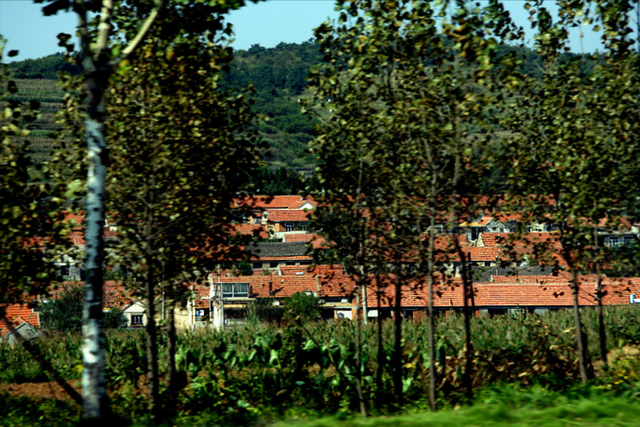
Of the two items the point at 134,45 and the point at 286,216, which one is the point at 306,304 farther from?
the point at 286,216

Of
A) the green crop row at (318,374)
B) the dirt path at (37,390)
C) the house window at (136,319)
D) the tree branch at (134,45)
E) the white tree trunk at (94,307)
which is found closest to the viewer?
the white tree trunk at (94,307)

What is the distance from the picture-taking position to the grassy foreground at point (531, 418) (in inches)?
283

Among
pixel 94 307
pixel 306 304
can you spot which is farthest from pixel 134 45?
pixel 306 304

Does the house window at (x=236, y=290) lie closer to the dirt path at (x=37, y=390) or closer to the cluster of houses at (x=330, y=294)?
the cluster of houses at (x=330, y=294)

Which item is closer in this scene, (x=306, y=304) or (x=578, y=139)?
(x=578, y=139)

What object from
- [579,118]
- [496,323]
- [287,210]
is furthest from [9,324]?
[287,210]

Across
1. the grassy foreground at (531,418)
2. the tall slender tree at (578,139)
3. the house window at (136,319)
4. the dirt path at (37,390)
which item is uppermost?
the tall slender tree at (578,139)

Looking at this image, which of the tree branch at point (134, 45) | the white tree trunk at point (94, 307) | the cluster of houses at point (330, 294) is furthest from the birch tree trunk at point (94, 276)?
the cluster of houses at point (330, 294)

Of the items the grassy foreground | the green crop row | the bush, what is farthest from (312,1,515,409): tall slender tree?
the bush

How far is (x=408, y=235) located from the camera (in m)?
12.9

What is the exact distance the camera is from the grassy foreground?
718cm

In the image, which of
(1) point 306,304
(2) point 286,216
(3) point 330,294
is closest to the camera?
(1) point 306,304

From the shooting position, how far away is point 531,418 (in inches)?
292

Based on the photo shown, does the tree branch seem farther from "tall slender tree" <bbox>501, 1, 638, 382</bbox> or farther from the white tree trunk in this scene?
"tall slender tree" <bbox>501, 1, 638, 382</bbox>
